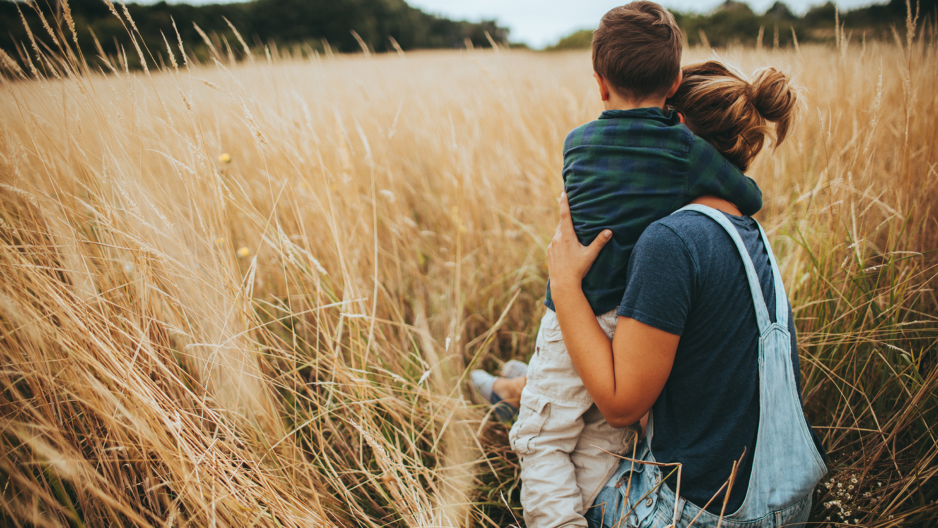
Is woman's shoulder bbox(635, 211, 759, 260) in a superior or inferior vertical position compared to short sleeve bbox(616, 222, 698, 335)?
superior

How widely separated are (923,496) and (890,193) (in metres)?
1.13

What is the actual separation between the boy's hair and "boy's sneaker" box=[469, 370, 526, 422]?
3.65 feet

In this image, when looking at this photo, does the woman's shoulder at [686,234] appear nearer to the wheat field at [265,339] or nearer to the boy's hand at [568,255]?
the boy's hand at [568,255]

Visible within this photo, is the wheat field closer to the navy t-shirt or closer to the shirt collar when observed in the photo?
the navy t-shirt

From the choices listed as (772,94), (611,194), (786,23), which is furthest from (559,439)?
(786,23)

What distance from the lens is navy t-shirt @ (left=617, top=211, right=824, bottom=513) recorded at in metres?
0.77

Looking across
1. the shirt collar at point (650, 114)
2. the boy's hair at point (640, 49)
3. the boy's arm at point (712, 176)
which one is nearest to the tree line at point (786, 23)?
the boy's hair at point (640, 49)

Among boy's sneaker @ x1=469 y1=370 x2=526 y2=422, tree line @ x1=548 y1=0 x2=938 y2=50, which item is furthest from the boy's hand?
tree line @ x1=548 y1=0 x2=938 y2=50

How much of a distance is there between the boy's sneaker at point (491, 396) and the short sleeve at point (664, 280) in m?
0.77

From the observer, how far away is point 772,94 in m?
0.86

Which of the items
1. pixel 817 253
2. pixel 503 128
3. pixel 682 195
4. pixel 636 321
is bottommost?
pixel 817 253

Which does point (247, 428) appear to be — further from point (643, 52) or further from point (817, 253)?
point (817, 253)

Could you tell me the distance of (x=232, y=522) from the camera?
2.96ft

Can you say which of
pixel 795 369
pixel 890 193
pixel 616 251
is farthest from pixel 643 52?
pixel 890 193
